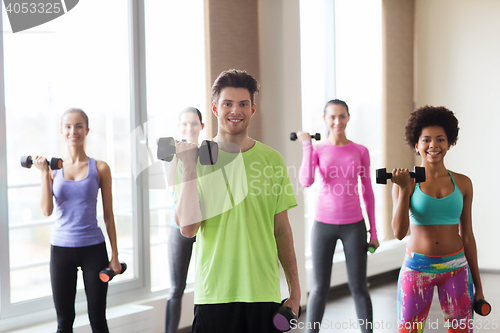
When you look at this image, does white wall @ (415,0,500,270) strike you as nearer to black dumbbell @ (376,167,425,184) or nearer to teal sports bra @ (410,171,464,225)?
teal sports bra @ (410,171,464,225)

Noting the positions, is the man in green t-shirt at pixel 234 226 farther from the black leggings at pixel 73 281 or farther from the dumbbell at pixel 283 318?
the black leggings at pixel 73 281

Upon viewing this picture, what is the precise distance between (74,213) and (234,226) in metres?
1.16

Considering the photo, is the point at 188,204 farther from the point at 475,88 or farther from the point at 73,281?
the point at 475,88

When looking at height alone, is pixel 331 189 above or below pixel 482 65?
below

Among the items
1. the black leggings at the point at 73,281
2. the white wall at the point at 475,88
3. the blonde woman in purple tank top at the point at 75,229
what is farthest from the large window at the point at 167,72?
the white wall at the point at 475,88

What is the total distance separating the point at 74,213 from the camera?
229cm

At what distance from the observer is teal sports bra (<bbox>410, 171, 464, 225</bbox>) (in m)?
1.91

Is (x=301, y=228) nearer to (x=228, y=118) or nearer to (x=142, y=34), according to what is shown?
(x=142, y=34)

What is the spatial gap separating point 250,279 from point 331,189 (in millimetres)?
1499

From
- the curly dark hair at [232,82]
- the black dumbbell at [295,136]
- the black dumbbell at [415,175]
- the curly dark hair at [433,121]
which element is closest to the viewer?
the curly dark hair at [232,82]

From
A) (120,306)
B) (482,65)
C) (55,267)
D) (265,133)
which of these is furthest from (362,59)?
(55,267)

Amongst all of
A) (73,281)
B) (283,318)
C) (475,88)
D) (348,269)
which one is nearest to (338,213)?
(348,269)

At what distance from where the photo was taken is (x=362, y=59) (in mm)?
5027

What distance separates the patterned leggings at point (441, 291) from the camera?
186cm
